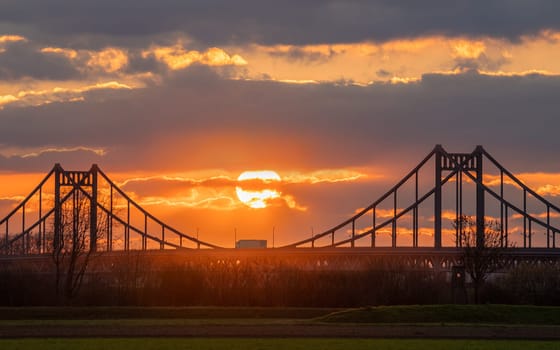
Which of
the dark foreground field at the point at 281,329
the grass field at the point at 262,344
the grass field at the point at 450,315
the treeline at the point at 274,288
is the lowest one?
the grass field at the point at 262,344

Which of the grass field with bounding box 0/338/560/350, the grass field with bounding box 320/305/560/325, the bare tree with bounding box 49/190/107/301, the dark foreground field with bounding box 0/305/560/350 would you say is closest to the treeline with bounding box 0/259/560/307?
the bare tree with bounding box 49/190/107/301

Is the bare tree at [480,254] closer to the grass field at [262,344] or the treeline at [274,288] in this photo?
the treeline at [274,288]

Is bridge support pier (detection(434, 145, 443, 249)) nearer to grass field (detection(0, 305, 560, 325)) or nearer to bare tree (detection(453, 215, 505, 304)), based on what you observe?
bare tree (detection(453, 215, 505, 304))

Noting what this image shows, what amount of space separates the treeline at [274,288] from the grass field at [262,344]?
37314 millimetres

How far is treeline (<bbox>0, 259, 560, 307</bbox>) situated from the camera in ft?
298

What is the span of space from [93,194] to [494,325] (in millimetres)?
76208

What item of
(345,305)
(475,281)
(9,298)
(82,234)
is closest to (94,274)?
(82,234)

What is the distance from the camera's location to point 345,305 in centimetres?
9138

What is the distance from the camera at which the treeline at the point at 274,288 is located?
90938mm

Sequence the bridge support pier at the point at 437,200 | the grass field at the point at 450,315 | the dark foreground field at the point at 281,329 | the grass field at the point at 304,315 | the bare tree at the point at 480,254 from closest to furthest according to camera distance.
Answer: the dark foreground field at the point at 281,329
the grass field at the point at 450,315
the grass field at the point at 304,315
the bare tree at the point at 480,254
the bridge support pier at the point at 437,200

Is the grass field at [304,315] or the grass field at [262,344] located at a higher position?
the grass field at [304,315]

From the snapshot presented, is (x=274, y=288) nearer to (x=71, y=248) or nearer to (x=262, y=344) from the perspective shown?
(x=71, y=248)

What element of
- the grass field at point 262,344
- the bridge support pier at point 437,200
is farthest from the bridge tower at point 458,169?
the grass field at point 262,344

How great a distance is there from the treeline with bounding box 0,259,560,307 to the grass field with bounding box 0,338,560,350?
3731cm
